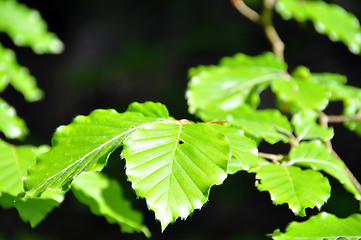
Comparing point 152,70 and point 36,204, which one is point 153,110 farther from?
point 152,70

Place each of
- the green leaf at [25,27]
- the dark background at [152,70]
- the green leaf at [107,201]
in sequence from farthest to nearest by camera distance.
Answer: the dark background at [152,70]
the green leaf at [25,27]
the green leaf at [107,201]

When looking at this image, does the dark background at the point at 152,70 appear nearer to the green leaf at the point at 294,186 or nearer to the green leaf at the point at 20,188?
the green leaf at the point at 20,188

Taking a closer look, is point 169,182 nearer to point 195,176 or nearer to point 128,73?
point 195,176

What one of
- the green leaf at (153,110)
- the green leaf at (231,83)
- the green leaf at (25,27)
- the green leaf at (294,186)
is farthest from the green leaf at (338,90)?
the green leaf at (25,27)

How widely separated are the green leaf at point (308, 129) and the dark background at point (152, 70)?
4.99 feet

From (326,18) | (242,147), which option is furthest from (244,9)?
(242,147)

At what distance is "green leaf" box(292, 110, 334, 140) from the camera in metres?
1.02

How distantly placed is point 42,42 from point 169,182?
1.32 metres

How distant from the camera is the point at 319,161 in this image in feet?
2.79

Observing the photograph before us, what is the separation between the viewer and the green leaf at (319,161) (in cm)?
83

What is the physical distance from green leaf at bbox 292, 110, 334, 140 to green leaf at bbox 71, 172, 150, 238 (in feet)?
1.52

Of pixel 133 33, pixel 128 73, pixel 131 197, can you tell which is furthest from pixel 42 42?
pixel 133 33

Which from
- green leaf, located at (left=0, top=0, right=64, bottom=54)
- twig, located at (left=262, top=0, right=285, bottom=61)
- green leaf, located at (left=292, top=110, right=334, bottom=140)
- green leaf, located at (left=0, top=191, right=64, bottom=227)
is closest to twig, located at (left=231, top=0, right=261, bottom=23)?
twig, located at (left=262, top=0, right=285, bottom=61)

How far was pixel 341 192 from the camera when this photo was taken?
8.99 feet
